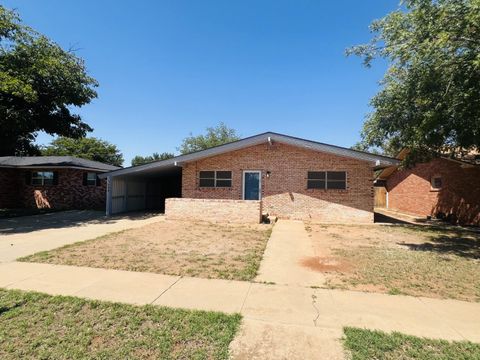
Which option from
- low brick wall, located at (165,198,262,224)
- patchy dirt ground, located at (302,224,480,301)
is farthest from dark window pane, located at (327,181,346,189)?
low brick wall, located at (165,198,262,224)

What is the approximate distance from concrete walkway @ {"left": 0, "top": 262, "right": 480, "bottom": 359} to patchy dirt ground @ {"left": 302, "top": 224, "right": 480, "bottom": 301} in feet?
1.80

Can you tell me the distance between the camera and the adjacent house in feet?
43.3

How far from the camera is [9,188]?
19438 mm

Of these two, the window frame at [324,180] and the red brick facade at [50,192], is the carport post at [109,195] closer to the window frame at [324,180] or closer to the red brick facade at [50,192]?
the red brick facade at [50,192]

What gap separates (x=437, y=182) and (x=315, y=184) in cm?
801

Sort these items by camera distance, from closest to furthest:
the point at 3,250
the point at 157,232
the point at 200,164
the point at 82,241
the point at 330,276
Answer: the point at 330,276 → the point at 3,250 → the point at 82,241 → the point at 157,232 → the point at 200,164

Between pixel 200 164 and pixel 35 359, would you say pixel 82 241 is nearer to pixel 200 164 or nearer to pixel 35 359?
pixel 35 359

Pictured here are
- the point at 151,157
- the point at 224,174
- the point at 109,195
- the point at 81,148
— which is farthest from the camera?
the point at 151,157

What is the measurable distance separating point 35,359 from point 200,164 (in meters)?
12.6

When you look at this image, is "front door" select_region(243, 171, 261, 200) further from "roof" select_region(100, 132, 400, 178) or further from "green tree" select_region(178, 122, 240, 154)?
"green tree" select_region(178, 122, 240, 154)

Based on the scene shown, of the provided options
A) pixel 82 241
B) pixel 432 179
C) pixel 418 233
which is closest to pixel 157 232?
pixel 82 241

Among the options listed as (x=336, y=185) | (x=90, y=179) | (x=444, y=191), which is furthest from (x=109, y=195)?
(x=444, y=191)

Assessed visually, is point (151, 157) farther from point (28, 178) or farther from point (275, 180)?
point (275, 180)

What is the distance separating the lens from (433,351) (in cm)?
294
